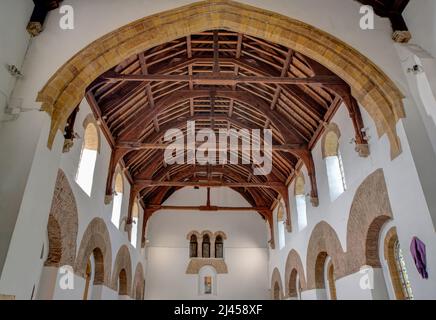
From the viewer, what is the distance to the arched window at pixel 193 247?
17391mm

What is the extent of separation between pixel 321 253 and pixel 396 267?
349 centimetres

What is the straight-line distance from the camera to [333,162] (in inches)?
372

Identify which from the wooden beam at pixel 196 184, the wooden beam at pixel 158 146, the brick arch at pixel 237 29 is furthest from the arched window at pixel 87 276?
the brick arch at pixel 237 29

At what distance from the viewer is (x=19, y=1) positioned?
510 centimetres

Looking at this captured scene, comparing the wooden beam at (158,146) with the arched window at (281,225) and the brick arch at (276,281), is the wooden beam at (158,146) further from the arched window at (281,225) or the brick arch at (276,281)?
the brick arch at (276,281)

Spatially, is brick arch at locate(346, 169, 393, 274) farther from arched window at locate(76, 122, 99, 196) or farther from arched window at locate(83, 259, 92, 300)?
arched window at locate(83, 259, 92, 300)

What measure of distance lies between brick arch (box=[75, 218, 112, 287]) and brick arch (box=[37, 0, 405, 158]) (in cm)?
413

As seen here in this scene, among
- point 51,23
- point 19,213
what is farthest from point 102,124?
point 19,213

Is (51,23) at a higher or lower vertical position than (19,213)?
higher

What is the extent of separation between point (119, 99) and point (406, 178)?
7230 mm

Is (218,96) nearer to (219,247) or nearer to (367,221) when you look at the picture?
(367,221)
